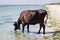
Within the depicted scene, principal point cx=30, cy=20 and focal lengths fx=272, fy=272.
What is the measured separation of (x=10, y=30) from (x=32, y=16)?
2.42m

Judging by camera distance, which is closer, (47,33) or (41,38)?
(41,38)

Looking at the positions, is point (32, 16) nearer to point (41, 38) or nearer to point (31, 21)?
point (31, 21)

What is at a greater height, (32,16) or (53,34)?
(32,16)

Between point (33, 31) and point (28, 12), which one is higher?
point (28, 12)

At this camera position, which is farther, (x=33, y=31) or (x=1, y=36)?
(x=33, y=31)

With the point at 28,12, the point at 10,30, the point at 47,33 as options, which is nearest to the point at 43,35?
the point at 47,33

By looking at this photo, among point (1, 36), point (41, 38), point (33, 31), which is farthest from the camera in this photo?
point (33, 31)

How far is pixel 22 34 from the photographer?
48.9 feet

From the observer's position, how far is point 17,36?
47.3 feet

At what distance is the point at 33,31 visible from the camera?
15703mm

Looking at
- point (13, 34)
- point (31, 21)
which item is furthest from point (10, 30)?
point (31, 21)

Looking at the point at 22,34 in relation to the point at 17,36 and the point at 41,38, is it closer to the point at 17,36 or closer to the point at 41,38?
the point at 17,36

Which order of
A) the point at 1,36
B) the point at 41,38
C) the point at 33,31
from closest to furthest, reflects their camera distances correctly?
the point at 41,38 < the point at 1,36 < the point at 33,31

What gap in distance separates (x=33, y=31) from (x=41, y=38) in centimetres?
220
